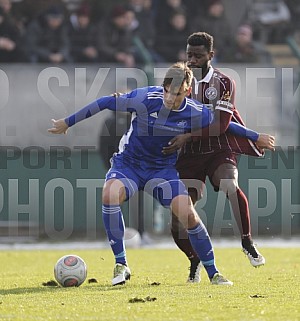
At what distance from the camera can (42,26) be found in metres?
17.7

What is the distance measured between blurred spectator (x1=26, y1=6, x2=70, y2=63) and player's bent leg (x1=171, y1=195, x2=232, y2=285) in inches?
353

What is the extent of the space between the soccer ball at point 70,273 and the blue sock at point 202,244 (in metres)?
1.12

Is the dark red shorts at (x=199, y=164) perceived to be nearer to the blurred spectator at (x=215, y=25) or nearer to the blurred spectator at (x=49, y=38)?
the blurred spectator at (x=49, y=38)

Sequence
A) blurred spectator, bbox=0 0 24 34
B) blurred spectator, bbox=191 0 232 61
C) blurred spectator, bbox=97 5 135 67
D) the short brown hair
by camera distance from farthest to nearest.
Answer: blurred spectator, bbox=191 0 232 61, blurred spectator, bbox=97 5 135 67, blurred spectator, bbox=0 0 24 34, the short brown hair

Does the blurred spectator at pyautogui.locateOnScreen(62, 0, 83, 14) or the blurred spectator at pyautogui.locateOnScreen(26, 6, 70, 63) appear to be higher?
the blurred spectator at pyautogui.locateOnScreen(62, 0, 83, 14)

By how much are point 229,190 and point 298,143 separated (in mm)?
8555

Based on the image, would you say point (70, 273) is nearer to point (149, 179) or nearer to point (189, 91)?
point (149, 179)

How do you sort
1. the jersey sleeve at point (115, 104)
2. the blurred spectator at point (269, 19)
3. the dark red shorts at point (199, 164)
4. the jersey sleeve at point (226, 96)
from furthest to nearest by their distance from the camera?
the blurred spectator at point (269, 19) < the dark red shorts at point (199, 164) < the jersey sleeve at point (226, 96) < the jersey sleeve at point (115, 104)

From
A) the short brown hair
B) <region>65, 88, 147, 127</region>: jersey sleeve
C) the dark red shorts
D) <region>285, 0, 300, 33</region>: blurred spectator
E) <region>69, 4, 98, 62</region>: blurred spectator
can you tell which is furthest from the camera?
<region>285, 0, 300, 33</region>: blurred spectator

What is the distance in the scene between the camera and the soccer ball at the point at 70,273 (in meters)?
9.07

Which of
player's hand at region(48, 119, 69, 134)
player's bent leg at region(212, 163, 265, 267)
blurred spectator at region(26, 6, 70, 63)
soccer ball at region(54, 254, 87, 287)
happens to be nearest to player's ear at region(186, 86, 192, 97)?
player's bent leg at region(212, 163, 265, 267)

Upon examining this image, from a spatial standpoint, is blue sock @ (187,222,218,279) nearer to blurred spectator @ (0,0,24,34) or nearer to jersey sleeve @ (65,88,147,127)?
jersey sleeve @ (65,88,147,127)

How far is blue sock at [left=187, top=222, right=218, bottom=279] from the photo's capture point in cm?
894

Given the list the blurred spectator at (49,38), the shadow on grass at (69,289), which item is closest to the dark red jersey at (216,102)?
the shadow on grass at (69,289)
